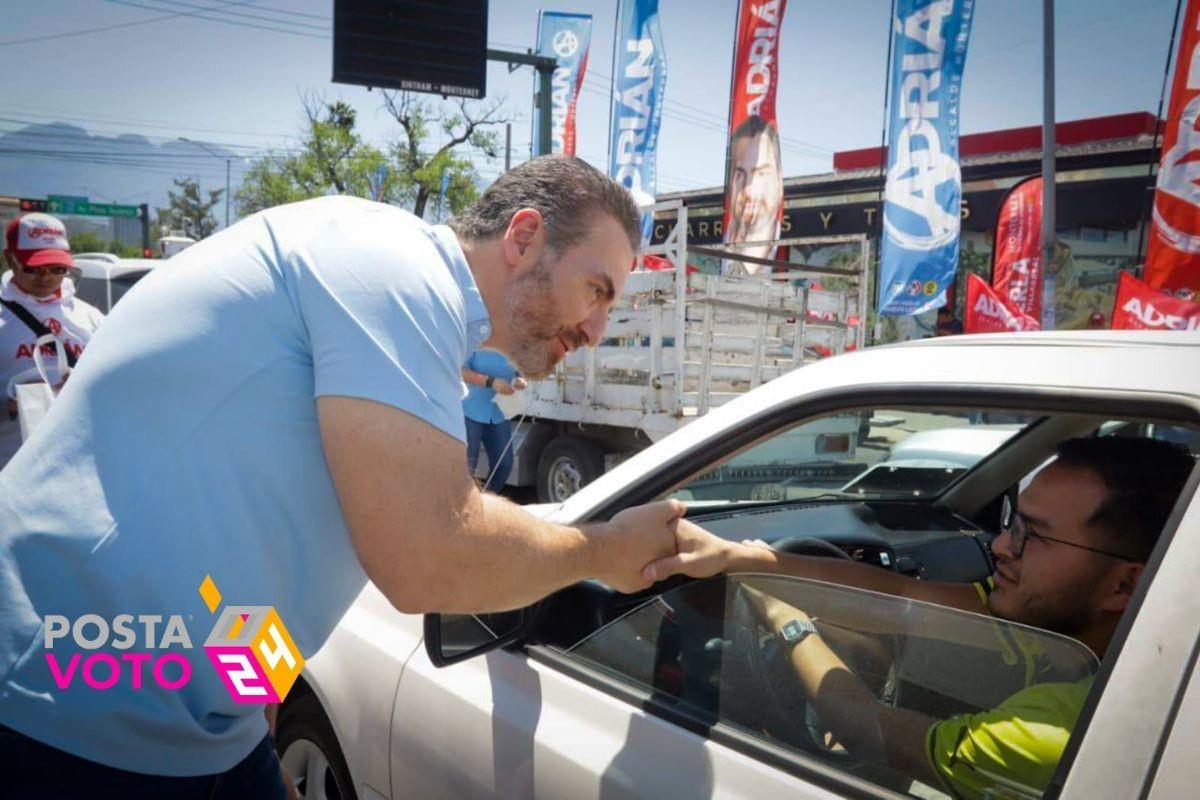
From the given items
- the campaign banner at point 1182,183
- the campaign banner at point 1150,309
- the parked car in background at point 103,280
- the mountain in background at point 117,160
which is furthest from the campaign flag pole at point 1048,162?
the mountain in background at point 117,160

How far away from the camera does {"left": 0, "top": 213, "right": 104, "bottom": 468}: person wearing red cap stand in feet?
12.4

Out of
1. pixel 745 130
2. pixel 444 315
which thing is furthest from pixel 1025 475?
pixel 745 130

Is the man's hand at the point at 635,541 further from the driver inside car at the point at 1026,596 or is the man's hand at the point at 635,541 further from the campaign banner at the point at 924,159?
the campaign banner at the point at 924,159

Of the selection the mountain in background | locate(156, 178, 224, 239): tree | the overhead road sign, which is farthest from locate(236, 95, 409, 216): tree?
locate(156, 178, 224, 239): tree

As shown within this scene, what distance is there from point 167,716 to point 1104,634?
4.99 ft

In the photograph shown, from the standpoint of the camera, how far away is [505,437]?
6.10m

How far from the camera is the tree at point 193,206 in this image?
6719 cm

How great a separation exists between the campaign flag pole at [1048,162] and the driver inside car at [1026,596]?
1127 cm

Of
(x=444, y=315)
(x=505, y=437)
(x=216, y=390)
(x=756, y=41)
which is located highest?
(x=756, y=41)

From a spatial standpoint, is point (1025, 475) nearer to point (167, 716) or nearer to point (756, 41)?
point (167, 716)

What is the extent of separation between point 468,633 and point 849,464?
6.01ft

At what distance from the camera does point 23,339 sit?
12.5ft

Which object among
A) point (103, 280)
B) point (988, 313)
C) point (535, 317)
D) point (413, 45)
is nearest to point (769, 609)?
point (535, 317)

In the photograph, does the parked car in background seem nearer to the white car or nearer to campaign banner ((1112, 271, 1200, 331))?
campaign banner ((1112, 271, 1200, 331))
